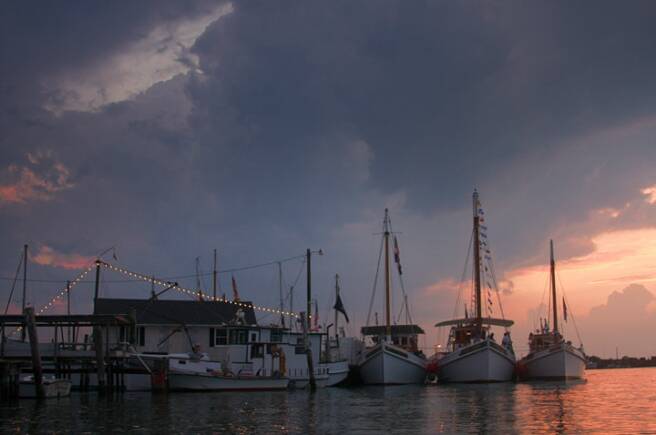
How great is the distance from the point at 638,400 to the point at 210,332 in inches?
1317

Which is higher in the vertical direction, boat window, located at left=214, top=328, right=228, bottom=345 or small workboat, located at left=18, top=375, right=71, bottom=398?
boat window, located at left=214, top=328, right=228, bottom=345

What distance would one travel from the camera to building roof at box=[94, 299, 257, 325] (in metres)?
62.7

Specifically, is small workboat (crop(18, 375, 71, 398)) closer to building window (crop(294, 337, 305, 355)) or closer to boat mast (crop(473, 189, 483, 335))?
building window (crop(294, 337, 305, 355))

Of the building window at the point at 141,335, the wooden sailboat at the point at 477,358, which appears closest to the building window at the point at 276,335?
the building window at the point at 141,335

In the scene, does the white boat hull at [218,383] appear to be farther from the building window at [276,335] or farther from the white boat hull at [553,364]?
the white boat hull at [553,364]

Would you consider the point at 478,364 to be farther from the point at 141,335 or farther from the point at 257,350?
the point at 141,335

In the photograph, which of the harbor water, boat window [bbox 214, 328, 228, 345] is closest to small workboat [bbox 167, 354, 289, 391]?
the harbor water

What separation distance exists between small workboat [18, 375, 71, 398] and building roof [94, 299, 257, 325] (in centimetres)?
1379

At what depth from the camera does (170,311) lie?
212 feet

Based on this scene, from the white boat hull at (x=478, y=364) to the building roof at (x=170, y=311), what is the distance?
22.2 meters

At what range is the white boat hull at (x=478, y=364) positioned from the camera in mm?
70875

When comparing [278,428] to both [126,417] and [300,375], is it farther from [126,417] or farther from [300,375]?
[300,375]

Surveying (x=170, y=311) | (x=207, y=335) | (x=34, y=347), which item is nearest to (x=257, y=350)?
(x=207, y=335)

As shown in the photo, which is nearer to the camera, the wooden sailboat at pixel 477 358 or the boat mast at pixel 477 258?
the wooden sailboat at pixel 477 358
